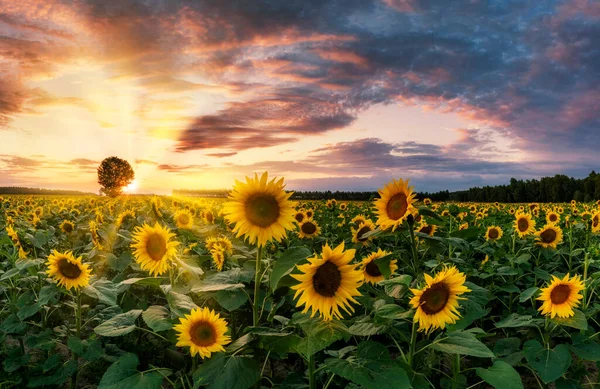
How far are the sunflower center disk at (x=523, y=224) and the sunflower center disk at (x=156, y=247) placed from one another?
6313 millimetres

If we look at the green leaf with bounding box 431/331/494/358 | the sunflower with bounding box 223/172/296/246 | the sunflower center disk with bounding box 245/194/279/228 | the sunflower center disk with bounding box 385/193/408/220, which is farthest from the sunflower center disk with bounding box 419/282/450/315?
the sunflower center disk with bounding box 245/194/279/228

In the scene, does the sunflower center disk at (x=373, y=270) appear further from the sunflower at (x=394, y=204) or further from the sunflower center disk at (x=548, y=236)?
the sunflower center disk at (x=548, y=236)

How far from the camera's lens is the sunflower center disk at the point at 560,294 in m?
4.07

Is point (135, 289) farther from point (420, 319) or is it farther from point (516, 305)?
point (516, 305)

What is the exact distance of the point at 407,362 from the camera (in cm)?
297

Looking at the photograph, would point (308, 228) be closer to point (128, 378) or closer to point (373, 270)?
point (373, 270)

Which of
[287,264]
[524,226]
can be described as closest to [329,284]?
[287,264]

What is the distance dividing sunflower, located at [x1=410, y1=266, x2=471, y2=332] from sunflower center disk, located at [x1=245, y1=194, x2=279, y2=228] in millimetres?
1003

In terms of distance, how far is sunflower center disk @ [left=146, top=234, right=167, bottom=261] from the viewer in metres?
3.74

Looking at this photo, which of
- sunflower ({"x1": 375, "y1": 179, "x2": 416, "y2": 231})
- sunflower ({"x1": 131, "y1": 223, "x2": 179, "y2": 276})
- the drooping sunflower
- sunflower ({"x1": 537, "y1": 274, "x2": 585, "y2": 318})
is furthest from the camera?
the drooping sunflower

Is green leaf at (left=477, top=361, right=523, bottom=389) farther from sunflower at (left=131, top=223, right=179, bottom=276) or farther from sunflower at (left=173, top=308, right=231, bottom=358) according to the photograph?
sunflower at (left=131, top=223, right=179, bottom=276)

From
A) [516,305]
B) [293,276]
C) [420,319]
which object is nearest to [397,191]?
[420,319]

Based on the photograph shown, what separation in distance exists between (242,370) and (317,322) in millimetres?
539

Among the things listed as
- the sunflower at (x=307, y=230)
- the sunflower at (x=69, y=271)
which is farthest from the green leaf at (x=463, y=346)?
the sunflower at (x=307, y=230)
